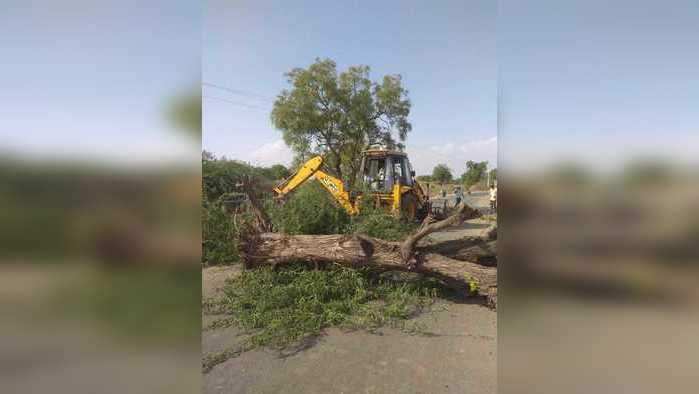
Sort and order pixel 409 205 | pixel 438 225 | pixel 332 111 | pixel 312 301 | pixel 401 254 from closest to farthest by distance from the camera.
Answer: pixel 438 225 < pixel 312 301 < pixel 401 254 < pixel 409 205 < pixel 332 111

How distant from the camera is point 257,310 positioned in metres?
3.74

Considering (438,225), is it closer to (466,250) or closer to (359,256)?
(466,250)

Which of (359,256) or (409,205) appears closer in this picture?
(359,256)

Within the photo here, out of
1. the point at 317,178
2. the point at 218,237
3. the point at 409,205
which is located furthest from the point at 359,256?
the point at 409,205

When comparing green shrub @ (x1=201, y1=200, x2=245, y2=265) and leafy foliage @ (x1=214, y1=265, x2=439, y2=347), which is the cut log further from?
green shrub @ (x1=201, y1=200, x2=245, y2=265)

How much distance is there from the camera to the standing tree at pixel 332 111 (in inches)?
713

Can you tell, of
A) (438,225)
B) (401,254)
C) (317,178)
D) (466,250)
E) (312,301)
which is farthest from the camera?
(317,178)

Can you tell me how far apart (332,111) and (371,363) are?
1686 centimetres

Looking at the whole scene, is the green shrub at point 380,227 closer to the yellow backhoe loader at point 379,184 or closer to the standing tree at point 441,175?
the yellow backhoe loader at point 379,184

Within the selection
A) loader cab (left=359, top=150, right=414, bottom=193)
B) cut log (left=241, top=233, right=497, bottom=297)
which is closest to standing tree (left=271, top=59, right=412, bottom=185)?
loader cab (left=359, top=150, right=414, bottom=193)

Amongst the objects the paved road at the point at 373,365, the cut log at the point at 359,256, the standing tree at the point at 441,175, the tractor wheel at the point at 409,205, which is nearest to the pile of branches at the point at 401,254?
the cut log at the point at 359,256

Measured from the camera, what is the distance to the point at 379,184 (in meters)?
9.22
